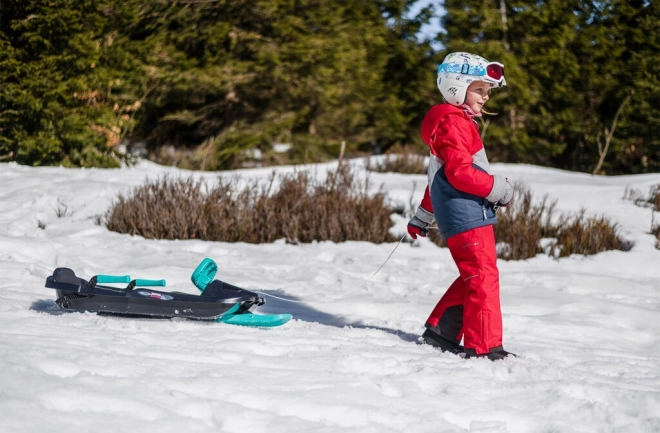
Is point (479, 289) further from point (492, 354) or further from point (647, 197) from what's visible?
point (647, 197)

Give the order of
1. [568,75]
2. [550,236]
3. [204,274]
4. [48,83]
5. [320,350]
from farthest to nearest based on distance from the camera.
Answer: [568,75], [48,83], [550,236], [204,274], [320,350]

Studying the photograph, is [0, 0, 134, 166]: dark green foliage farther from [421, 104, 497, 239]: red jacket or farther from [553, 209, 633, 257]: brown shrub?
[421, 104, 497, 239]: red jacket

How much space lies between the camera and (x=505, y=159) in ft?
53.9

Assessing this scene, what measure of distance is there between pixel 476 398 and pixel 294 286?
92.9 inches

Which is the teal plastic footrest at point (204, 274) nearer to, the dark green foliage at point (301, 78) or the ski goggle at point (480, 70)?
the ski goggle at point (480, 70)

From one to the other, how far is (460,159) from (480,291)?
0.61m

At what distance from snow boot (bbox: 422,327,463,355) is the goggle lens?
1.26m

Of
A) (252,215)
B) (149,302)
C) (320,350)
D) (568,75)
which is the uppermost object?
(568,75)

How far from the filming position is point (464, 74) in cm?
354

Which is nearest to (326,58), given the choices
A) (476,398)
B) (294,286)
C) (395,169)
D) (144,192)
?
(395,169)

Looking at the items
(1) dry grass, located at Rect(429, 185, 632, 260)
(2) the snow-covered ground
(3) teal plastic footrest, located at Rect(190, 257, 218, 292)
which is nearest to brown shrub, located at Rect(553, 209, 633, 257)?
(1) dry grass, located at Rect(429, 185, 632, 260)

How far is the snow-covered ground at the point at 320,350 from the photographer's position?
2477 millimetres

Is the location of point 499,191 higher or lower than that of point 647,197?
lower

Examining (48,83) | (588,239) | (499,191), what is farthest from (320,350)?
(48,83)
